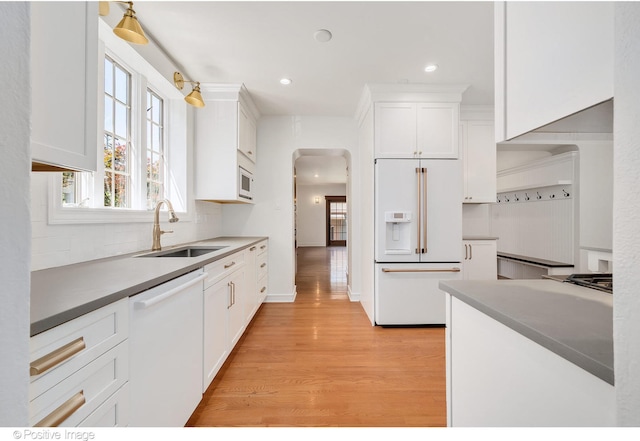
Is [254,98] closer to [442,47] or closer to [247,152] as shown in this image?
[247,152]

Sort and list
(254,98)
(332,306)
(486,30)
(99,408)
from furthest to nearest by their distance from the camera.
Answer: (332,306), (254,98), (486,30), (99,408)

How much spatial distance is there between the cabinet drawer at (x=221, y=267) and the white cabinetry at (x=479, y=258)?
2609 millimetres

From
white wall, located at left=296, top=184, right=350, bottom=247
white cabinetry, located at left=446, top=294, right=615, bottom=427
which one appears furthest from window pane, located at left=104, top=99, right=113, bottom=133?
white wall, located at left=296, top=184, right=350, bottom=247

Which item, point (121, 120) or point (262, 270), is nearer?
point (121, 120)

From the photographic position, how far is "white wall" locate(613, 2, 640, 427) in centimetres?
39

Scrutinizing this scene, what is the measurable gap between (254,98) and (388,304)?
2820 millimetres

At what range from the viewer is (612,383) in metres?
0.49

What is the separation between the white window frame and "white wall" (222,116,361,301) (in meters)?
1.04

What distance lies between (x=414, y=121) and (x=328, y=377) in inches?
101

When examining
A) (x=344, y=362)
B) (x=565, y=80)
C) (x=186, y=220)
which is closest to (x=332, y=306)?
(x=344, y=362)

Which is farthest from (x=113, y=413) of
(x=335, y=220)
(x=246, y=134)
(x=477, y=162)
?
(x=335, y=220)

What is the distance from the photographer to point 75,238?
4.89 feet

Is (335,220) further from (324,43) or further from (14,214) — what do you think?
(14,214)

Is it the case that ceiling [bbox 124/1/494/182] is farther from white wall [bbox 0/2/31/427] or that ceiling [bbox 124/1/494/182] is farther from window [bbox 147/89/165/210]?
white wall [bbox 0/2/31/427]
